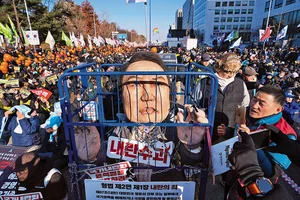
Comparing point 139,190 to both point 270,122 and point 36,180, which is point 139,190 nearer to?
point 36,180

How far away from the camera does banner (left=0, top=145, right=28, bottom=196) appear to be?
2058 mm

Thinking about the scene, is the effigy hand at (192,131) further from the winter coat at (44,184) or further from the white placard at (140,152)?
the winter coat at (44,184)

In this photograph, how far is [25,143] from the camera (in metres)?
3.79

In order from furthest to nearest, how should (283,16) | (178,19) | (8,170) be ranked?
(178,19) < (283,16) < (8,170)

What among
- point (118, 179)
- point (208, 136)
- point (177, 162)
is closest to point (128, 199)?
point (118, 179)

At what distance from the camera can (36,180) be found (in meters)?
2.07

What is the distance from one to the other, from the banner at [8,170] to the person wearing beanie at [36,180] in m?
0.08

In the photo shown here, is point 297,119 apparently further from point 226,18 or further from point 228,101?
point 226,18

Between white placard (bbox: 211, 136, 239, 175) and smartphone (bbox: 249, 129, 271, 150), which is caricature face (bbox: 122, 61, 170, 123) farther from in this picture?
smartphone (bbox: 249, 129, 271, 150)

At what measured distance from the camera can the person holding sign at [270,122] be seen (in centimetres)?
176

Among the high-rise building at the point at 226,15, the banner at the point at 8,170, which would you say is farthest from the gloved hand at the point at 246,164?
the high-rise building at the point at 226,15

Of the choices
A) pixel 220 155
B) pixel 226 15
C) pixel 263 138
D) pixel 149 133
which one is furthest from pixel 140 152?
pixel 226 15

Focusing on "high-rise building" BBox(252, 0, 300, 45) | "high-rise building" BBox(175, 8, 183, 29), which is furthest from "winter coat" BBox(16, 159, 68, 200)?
"high-rise building" BBox(175, 8, 183, 29)

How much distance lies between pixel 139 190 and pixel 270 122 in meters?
1.39
